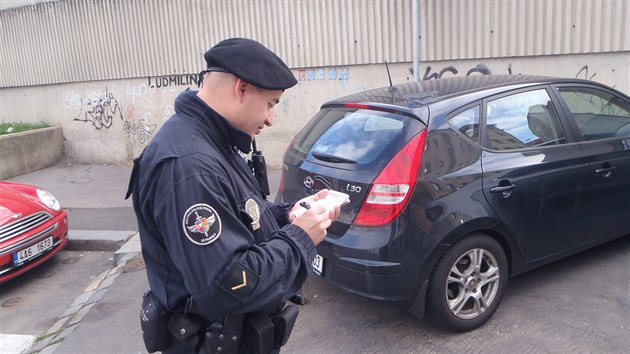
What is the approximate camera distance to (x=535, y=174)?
3.37 m

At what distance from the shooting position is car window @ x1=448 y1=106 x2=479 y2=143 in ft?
10.5

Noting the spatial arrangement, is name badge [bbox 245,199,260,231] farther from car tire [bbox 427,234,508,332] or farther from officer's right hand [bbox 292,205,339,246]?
car tire [bbox 427,234,508,332]

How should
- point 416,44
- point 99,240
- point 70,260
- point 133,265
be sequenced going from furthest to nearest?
point 416,44 < point 99,240 < point 70,260 < point 133,265

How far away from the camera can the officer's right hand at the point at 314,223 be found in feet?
5.30

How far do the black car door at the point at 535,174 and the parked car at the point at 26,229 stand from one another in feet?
13.4

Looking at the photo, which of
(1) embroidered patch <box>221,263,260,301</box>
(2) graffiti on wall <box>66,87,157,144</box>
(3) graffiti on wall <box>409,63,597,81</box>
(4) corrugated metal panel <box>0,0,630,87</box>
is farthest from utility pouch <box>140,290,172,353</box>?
(2) graffiti on wall <box>66,87,157,144</box>

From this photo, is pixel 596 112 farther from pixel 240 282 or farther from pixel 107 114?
pixel 107 114

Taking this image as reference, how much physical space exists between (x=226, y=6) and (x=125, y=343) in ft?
20.8

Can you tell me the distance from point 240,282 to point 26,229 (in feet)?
13.7

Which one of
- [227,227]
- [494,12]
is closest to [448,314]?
[227,227]

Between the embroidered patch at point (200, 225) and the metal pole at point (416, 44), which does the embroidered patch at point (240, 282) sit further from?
the metal pole at point (416, 44)

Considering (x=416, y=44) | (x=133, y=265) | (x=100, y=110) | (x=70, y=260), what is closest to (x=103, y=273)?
(x=133, y=265)

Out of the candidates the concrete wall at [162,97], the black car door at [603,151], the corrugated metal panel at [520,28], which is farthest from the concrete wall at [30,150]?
the black car door at [603,151]

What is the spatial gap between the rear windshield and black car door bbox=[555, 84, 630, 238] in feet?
4.82
